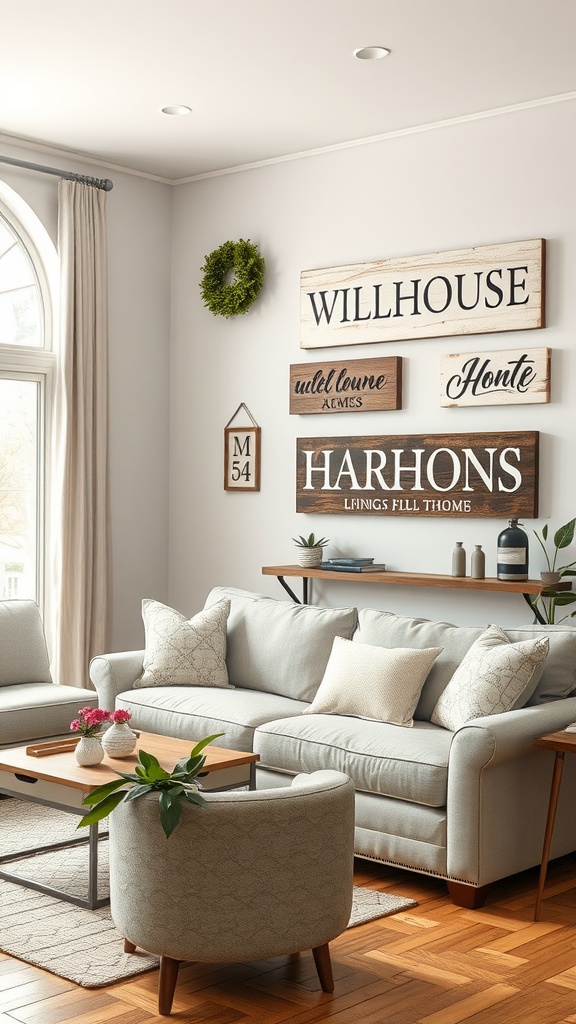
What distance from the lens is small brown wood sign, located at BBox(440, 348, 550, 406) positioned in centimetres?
499

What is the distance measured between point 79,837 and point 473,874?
156cm

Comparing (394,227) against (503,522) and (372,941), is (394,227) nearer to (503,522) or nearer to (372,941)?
(503,522)

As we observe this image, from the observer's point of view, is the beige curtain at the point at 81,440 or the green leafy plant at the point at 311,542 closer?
the green leafy plant at the point at 311,542

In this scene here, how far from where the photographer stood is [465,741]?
3.67 m

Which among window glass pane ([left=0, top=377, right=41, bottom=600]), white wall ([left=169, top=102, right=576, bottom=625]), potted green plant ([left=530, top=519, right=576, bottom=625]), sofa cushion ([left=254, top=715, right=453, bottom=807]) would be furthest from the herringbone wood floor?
window glass pane ([left=0, top=377, right=41, bottom=600])

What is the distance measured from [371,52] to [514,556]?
2.12 meters

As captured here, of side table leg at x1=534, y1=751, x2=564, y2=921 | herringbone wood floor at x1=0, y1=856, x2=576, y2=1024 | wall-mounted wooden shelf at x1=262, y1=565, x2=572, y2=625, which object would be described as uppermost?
wall-mounted wooden shelf at x1=262, y1=565, x2=572, y2=625

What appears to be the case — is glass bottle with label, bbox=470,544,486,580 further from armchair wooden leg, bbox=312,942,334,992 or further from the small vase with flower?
armchair wooden leg, bbox=312,942,334,992

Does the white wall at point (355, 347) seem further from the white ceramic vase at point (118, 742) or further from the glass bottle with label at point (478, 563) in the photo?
the white ceramic vase at point (118, 742)

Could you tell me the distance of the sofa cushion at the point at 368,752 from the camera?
12.4 feet

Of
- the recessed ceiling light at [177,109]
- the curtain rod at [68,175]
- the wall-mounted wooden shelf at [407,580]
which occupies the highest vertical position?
the recessed ceiling light at [177,109]

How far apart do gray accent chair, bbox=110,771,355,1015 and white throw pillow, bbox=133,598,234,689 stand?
209 centimetres

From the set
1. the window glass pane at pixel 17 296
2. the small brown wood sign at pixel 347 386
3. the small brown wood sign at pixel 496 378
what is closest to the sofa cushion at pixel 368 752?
the small brown wood sign at pixel 496 378

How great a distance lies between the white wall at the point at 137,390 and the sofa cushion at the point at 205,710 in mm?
1371
